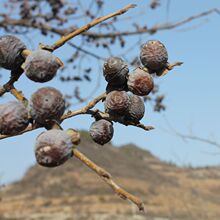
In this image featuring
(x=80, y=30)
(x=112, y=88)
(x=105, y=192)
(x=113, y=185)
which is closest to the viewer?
(x=113, y=185)

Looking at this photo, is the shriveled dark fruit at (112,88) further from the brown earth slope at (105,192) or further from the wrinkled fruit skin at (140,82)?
the brown earth slope at (105,192)

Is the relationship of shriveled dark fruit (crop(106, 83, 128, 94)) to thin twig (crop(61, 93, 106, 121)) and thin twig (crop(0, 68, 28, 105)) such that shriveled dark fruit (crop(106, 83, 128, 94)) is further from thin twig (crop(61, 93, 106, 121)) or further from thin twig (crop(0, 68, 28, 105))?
thin twig (crop(0, 68, 28, 105))

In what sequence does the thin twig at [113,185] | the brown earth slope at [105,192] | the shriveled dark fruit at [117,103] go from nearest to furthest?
the thin twig at [113,185] → the shriveled dark fruit at [117,103] → the brown earth slope at [105,192]

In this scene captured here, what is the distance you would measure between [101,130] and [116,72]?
11cm

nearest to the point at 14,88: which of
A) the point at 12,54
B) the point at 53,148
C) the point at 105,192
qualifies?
the point at 12,54

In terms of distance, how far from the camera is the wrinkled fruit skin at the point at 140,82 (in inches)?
33.6

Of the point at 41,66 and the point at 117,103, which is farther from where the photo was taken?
the point at 117,103

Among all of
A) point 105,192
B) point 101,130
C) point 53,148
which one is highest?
point 53,148

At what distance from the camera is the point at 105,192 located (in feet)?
68.9

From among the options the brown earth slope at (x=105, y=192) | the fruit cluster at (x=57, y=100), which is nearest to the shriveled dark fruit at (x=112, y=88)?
the fruit cluster at (x=57, y=100)

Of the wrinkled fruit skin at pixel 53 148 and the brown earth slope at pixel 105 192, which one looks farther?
the brown earth slope at pixel 105 192

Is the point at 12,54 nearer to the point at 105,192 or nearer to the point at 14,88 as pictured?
the point at 14,88

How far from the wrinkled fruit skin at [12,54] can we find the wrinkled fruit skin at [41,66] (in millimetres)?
68

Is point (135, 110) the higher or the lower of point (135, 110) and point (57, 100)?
the lower
